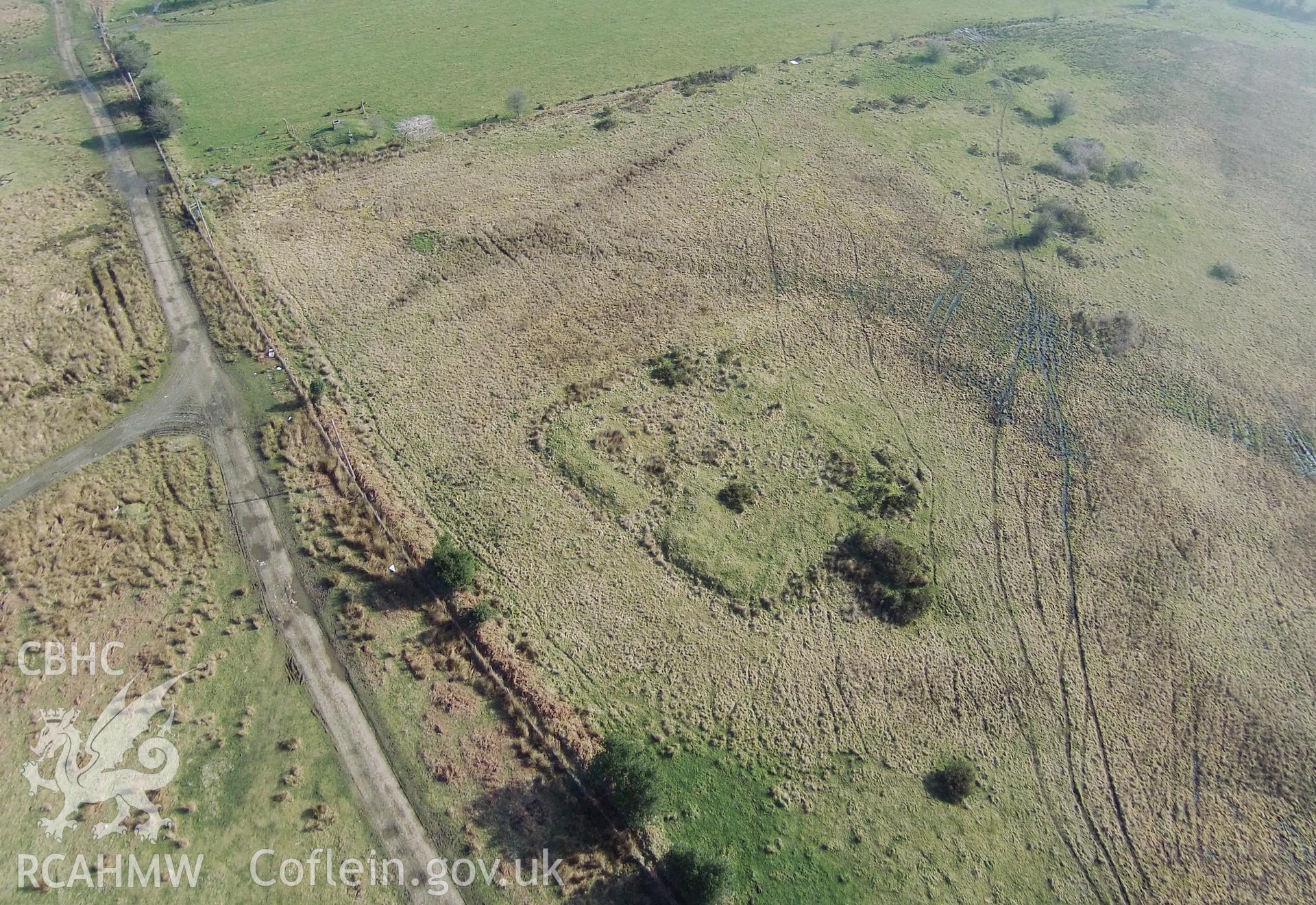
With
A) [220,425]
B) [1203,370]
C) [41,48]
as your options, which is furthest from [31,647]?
[41,48]

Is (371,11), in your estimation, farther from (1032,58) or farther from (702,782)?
(702,782)

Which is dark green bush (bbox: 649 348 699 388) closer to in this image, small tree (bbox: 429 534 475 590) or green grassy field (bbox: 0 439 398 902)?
small tree (bbox: 429 534 475 590)

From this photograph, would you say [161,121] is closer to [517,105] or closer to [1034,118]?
[517,105]

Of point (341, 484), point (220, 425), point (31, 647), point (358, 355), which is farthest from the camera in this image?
point (358, 355)

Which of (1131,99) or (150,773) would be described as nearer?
(150,773)

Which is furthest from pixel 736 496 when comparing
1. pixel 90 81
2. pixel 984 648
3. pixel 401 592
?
pixel 90 81

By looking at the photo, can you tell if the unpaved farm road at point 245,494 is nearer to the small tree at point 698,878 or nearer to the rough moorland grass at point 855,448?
the rough moorland grass at point 855,448

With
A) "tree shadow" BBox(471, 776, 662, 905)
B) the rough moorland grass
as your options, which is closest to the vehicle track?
the rough moorland grass

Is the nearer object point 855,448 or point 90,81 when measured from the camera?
point 855,448
